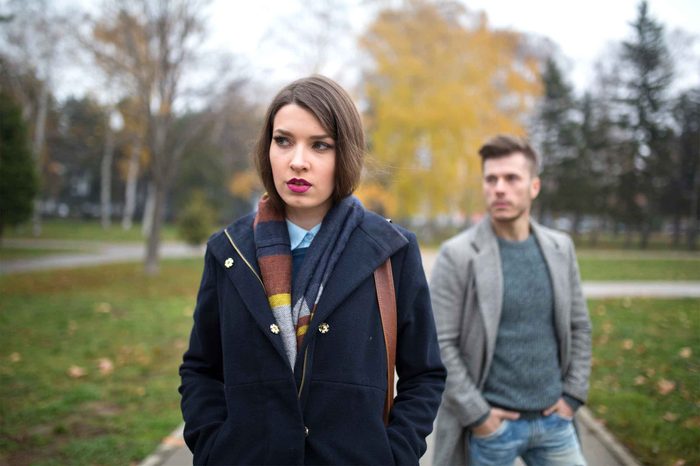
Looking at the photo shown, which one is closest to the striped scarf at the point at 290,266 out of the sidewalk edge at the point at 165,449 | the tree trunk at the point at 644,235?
the sidewalk edge at the point at 165,449

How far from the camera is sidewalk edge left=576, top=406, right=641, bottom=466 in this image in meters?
3.67

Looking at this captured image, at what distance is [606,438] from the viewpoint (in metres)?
4.05

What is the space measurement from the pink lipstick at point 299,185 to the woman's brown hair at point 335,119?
130 mm

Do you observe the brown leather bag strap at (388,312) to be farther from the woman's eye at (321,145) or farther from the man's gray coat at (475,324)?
the man's gray coat at (475,324)

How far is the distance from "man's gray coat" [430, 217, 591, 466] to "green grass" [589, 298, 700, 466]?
1639mm

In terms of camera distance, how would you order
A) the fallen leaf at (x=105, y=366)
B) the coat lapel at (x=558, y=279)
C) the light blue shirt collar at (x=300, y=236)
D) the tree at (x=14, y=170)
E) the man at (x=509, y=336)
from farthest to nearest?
the tree at (x=14, y=170) → the fallen leaf at (x=105, y=366) → the coat lapel at (x=558, y=279) → the man at (x=509, y=336) → the light blue shirt collar at (x=300, y=236)

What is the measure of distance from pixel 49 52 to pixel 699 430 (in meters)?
24.6

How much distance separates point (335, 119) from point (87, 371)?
579cm

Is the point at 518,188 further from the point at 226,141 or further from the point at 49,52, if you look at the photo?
the point at 49,52

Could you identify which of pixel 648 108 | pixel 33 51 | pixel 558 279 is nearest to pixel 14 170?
pixel 33 51

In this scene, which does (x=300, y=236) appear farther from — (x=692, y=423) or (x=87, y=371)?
(x=87, y=371)

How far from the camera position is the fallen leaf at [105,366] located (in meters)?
6.19

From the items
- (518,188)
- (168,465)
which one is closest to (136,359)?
(168,465)

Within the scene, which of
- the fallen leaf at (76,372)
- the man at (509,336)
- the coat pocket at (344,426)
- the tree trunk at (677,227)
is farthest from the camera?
the fallen leaf at (76,372)
